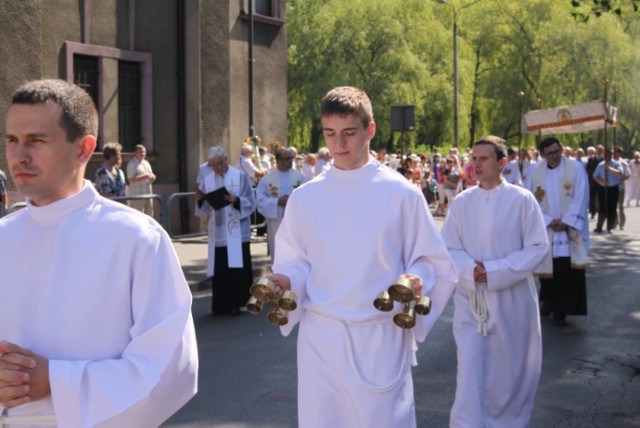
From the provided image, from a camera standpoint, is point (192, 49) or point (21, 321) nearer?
point (21, 321)

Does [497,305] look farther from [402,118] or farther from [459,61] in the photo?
[459,61]

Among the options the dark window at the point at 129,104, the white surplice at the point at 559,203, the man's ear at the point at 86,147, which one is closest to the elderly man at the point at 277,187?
the white surplice at the point at 559,203

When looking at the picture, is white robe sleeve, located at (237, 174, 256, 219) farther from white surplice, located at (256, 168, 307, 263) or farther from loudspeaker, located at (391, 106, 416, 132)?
loudspeaker, located at (391, 106, 416, 132)

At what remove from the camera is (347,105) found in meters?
5.15

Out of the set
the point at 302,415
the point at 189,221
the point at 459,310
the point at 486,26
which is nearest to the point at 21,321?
the point at 302,415

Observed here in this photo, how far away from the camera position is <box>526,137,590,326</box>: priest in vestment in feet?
38.8

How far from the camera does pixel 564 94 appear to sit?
173ft

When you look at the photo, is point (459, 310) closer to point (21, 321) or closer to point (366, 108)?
point (366, 108)

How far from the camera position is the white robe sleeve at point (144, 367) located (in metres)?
3.15

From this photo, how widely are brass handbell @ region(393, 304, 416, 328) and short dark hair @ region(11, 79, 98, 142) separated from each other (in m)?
1.84

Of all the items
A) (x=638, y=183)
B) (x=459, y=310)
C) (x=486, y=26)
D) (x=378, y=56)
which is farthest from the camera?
(x=486, y=26)

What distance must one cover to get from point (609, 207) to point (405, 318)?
2147 centimetres

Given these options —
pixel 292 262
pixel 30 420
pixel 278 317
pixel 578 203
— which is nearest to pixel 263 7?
pixel 578 203

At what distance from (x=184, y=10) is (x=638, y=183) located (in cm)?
1915
